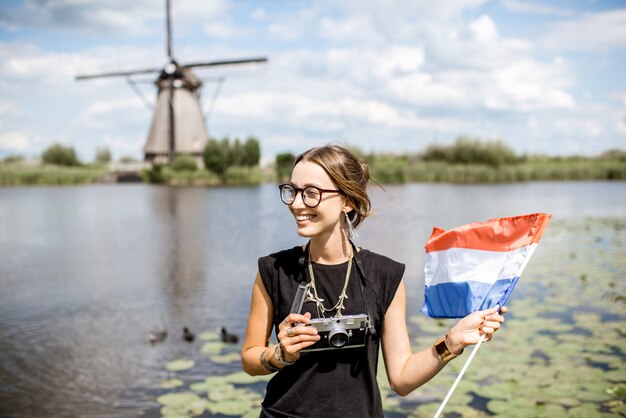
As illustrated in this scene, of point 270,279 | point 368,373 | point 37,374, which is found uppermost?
point 270,279

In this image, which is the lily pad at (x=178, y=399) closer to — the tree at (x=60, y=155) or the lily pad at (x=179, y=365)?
the lily pad at (x=179, y=365)

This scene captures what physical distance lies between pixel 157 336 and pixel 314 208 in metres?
5.27

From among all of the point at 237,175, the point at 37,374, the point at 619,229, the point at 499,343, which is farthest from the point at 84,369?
the point at 237,175

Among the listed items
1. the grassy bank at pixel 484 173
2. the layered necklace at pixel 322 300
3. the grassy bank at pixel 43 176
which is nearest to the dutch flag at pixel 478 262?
the layered necklace at pixel 322 300

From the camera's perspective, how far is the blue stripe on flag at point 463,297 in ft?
6.62

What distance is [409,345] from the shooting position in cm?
195

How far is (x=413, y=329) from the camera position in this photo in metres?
6.67

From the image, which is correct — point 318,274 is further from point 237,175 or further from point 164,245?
point 237,175

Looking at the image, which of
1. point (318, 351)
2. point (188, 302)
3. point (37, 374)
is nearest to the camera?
point (318, 351)

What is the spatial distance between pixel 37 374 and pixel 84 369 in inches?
16.8

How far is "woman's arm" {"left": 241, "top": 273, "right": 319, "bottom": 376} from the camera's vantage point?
1.69 m

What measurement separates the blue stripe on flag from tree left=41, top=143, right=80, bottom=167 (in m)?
66.4

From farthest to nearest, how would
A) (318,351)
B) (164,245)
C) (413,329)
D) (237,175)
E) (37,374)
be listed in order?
(237,175)
(164,245)
(413,329)
(37,374)
(318,351)

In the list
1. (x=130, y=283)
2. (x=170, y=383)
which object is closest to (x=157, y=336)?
(x=170, y=383)
